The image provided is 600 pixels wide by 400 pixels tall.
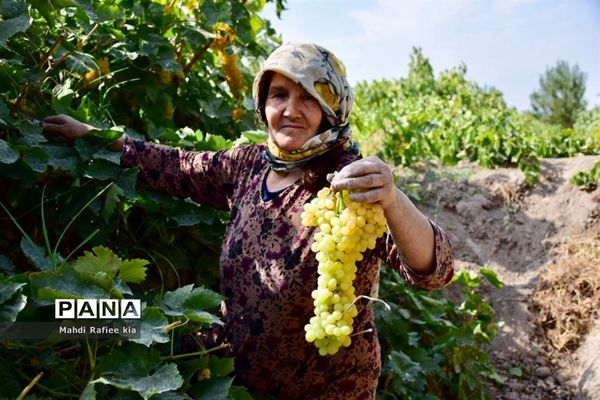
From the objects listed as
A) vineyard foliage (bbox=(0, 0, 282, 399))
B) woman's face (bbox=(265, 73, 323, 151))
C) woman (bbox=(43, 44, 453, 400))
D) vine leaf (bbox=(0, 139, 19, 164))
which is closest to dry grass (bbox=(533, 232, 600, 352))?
vineyard foliage (bbox=(0, 0, 282, 399))

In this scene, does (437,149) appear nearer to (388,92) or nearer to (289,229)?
(388,92)

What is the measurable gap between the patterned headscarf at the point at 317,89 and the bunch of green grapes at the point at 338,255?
0.40 metres

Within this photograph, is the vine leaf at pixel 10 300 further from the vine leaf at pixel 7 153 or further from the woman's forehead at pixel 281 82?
the woman's forehead at pixel 281 82

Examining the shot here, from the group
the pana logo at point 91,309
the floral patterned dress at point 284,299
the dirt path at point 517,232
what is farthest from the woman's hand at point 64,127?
the dirt path at point 517,232

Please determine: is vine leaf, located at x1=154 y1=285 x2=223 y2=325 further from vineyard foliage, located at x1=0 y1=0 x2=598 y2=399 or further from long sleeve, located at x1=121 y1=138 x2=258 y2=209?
long sleeve, located at x1=121 y1=138 x2=258 y2=209

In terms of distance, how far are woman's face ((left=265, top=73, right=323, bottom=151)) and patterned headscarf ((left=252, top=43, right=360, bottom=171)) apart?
0.02 metres

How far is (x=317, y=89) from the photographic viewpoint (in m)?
1.70

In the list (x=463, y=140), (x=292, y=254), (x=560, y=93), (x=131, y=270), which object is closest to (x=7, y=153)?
(x=131, y=270)

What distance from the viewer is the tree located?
71.3 ft

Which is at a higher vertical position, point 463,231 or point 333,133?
point 333,133

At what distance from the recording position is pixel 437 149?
6039mm

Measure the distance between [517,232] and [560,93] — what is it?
63.3 ft

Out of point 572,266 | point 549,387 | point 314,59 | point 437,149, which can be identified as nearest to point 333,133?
point 314,59

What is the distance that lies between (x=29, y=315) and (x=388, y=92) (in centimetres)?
887
